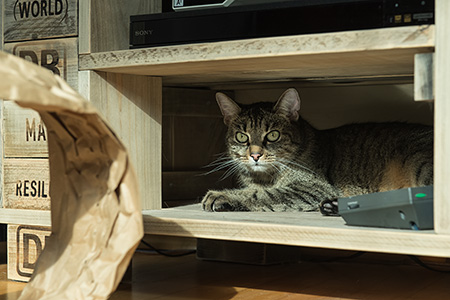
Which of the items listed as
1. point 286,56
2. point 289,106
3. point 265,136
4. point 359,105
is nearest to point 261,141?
point 265,136

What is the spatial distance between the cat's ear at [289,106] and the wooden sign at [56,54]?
1.83 feet

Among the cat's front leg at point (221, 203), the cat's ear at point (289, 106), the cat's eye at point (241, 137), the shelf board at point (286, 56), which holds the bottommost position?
the cat's front leg at point (221, 203)

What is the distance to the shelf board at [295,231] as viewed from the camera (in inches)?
42.3

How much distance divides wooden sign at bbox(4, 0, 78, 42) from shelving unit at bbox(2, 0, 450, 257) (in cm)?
4

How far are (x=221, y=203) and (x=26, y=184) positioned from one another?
18.2 inches

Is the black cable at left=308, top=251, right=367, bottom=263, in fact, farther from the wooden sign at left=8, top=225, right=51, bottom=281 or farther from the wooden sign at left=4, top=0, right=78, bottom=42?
the wooden sign at left=4, top=0, right=78, bottom=42

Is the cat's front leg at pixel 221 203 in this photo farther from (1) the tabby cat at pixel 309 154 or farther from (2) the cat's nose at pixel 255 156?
(2) the cat's nose at pixel 255 156

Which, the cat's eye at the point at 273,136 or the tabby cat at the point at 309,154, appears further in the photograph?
the cat's eye at the point at 273,136

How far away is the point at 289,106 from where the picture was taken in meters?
1.71

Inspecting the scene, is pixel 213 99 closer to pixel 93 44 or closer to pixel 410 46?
pixel 93 44

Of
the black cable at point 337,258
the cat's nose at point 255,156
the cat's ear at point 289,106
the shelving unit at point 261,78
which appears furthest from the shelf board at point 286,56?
the black cable at point 337,258

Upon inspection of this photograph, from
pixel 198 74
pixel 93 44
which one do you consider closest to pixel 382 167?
pixel 198 74

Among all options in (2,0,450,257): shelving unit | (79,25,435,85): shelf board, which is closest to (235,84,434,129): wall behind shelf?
(2,0,450,257): shelving unit

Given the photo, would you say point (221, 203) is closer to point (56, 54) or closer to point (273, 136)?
point (273, 136)
